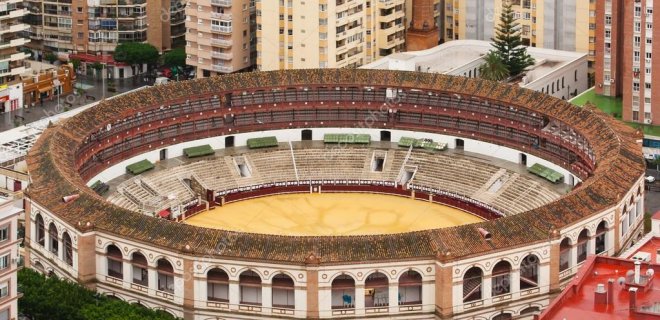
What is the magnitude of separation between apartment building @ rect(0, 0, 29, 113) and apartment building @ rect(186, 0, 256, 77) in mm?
18568

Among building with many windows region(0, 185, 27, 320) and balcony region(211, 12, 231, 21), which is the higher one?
balcony region(211, 12, 231, 21)

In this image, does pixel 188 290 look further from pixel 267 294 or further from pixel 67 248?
pixel 67 248

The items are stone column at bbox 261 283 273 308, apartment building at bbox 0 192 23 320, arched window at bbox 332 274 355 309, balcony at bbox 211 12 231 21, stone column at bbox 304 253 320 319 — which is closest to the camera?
apartment building at bbox 0 192 23 320

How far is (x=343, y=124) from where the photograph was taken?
17600cm

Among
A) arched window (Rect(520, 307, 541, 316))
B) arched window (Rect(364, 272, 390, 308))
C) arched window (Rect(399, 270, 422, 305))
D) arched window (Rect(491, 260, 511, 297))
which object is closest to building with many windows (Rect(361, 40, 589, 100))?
arched window (Rect(520, 307, 541, 316))

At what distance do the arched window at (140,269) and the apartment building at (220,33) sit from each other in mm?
63351

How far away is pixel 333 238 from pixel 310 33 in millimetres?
62658

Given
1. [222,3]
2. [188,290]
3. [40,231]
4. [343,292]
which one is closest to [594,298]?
[343,292]

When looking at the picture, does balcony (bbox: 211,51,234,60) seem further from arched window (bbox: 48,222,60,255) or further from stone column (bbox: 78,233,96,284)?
stone column (bbox: 78,233,96,284)

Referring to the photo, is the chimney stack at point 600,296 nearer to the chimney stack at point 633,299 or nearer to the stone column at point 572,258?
the chimney stack at point 633,299

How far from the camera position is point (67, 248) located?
13912 cm

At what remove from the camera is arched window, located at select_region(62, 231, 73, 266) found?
13838 cm

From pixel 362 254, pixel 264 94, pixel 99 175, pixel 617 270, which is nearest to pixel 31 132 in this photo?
pixel 99 175

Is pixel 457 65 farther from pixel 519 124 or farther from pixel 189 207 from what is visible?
pixel 189 207
